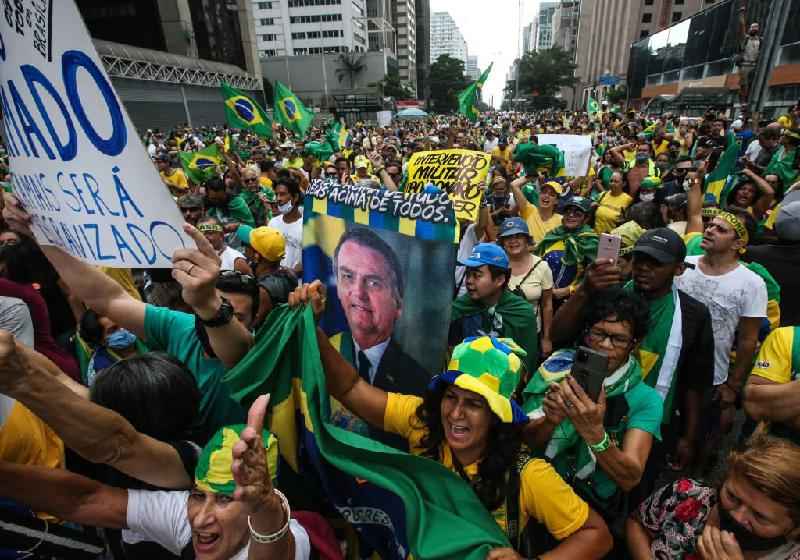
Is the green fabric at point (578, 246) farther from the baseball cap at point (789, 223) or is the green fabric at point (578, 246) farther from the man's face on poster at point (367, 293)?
the man's face on poster at point (367, 293)

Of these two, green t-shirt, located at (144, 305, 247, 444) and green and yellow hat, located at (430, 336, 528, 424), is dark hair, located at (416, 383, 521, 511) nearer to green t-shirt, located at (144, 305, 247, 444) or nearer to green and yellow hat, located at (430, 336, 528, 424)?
green and yellow hat, located at (430, 336, 528, 424)

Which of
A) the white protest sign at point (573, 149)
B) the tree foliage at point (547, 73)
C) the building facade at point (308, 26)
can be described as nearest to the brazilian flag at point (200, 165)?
the white protest sign at point (573, 149)

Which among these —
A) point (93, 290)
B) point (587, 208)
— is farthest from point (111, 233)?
point (587, 208)

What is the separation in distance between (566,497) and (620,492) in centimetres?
Answer: 73

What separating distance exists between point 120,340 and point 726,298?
11.8 ft

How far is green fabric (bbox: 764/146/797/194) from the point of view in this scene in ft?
21.8

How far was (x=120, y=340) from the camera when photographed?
Result: 7.90ft

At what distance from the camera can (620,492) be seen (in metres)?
2.08

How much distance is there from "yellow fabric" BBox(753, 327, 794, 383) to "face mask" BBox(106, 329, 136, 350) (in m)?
3.18

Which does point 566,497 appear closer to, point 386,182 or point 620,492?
point 620,492

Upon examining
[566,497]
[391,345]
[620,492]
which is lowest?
[620,492]

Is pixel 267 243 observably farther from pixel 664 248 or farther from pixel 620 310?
pixel 664 248

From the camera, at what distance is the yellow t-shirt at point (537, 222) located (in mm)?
4977

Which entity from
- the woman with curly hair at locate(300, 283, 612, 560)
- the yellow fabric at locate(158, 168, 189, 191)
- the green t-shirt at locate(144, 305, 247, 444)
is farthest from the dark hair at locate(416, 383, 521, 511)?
the yellow fabric at locate(158, 168, 189, 191)
